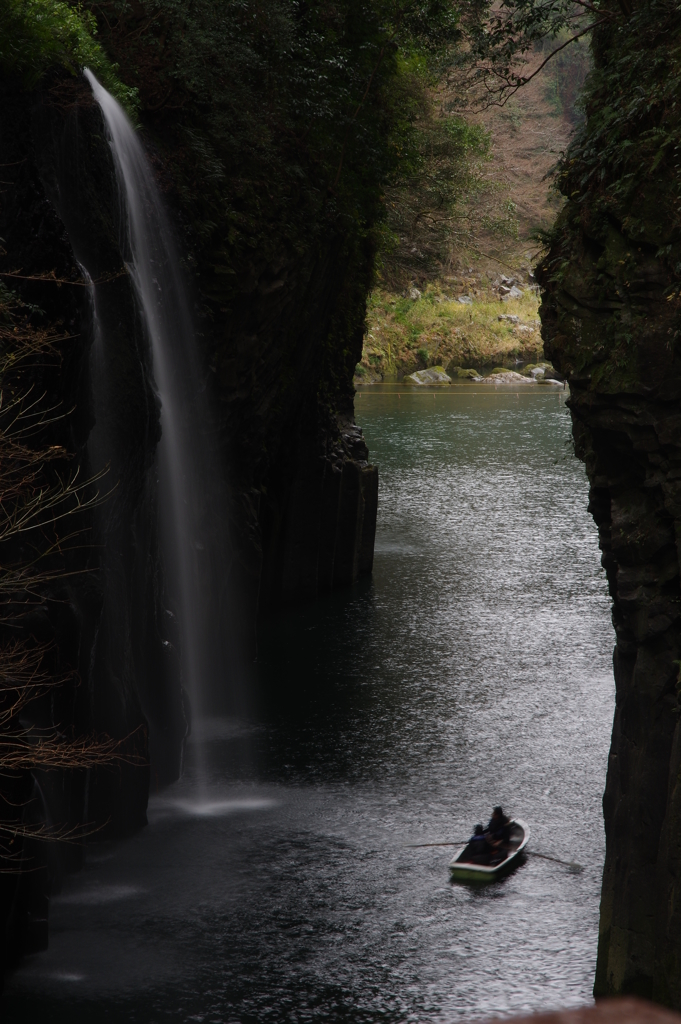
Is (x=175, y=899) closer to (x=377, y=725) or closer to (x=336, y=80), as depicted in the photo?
(x=377, y=725)

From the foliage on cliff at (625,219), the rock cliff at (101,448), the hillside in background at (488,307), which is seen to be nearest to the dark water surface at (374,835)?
the rock cliff at (101,448)

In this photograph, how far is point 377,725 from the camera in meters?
22.5

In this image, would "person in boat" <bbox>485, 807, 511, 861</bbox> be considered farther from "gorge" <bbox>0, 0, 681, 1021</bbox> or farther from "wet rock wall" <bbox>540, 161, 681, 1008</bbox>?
"wet rock wall" <bbox>540, 161, 681, 1008</bbox>

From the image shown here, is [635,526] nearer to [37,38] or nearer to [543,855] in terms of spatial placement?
[543,855]

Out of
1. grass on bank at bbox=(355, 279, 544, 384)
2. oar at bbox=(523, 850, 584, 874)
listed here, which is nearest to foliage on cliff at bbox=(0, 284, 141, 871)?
oar at bbox=(523, 850, 584, 874)

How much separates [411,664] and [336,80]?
52.9 ft

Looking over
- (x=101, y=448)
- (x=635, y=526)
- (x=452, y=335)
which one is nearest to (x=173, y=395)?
(x=101, y=448)

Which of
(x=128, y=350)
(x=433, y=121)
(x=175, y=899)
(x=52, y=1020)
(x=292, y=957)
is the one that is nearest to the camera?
(x=52, y=1020)

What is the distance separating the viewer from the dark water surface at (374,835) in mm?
13344

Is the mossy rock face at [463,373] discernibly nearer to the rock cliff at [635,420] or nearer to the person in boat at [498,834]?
the person in boat at [498,834]

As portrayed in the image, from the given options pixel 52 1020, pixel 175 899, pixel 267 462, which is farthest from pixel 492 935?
pixel 267 462

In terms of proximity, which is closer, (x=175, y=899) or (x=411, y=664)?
(x=175, y=899)

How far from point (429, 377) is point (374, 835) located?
87.4m

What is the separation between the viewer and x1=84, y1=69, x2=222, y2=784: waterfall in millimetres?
19281
